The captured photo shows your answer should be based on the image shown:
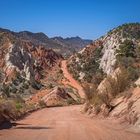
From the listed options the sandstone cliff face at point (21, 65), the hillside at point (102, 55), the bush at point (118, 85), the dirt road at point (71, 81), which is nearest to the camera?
the bush at point (118, 85)

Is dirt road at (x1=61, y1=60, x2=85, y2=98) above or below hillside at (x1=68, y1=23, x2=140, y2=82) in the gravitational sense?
below

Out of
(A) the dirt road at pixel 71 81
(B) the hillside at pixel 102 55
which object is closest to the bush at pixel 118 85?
(A) the dirt road at pixel 71 81

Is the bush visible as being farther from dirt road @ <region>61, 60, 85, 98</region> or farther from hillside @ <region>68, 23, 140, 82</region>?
hillside @ <region>68, 23, 140, 82</region>

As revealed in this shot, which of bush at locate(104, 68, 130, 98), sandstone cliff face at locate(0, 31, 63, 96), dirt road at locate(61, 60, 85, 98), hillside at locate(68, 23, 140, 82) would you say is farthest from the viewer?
hillside at locate(68, 23, 140, 82)

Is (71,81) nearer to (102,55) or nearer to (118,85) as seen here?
(102,55)

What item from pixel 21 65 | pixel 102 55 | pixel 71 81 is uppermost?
pixel 102 55

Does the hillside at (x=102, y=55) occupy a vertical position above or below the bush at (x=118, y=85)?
above

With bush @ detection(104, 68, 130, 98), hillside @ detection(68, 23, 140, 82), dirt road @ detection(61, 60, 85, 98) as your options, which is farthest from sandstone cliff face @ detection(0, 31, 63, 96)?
bush @ detection(104, 68, 130, 98)

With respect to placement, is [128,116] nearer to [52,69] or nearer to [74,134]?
[74,134]

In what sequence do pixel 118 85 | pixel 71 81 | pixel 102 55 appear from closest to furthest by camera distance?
pixel 118 85 < pixel 71 81 < pixel 102 55

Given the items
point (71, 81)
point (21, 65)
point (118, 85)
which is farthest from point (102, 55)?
point (118, 85)

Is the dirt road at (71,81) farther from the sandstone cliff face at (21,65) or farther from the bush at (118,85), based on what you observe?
the bush at (118,85)

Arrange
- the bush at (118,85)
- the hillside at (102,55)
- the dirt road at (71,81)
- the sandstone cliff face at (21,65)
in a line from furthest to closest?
the hillside at (102,55), the dirt road at (71,81), the sandstone cliff face at (21,65), the bush at (118,85)

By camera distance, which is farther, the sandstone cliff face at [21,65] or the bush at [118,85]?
the sandstone cliff face at [21,65]
